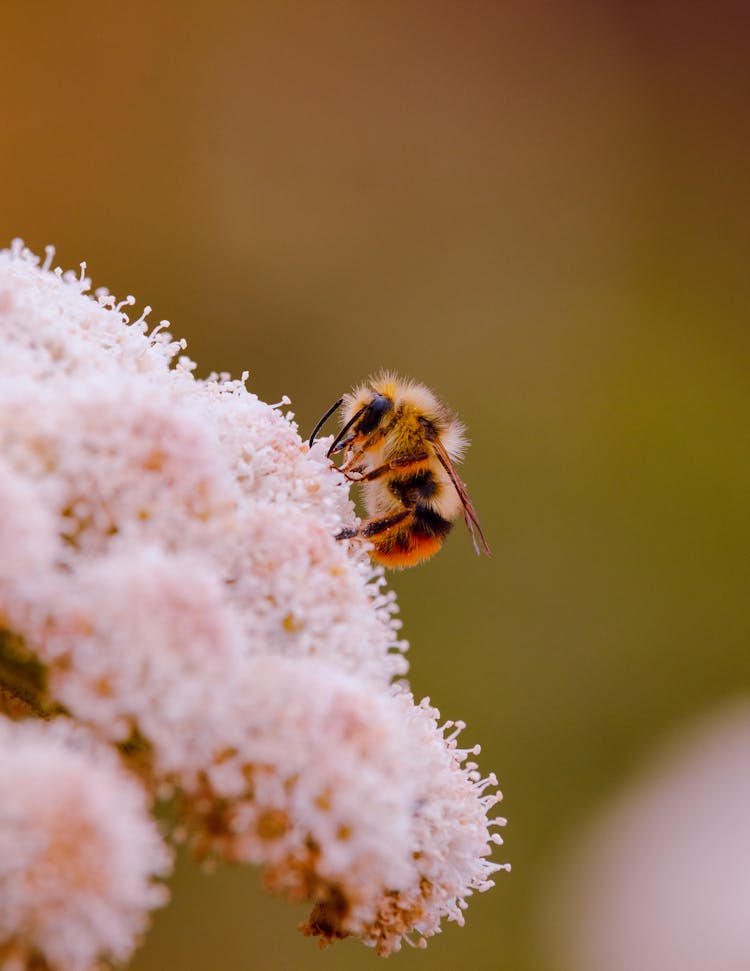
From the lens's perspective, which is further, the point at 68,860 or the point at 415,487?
the point at 415,487

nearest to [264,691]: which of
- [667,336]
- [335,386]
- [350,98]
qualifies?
[335,386]

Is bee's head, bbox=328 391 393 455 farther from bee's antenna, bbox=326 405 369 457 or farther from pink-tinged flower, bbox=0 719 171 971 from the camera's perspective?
pink-tinged flower, bbox=0 719 171 971

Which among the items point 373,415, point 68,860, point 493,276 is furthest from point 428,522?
point 493,276

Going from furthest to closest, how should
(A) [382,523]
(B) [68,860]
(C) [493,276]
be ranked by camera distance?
(C) [493,276] → (A) [382,523] → (B) [68,860]

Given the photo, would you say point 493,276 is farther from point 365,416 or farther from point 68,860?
point 68,860

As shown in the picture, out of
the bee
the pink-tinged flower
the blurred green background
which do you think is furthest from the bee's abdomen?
the blurred green background

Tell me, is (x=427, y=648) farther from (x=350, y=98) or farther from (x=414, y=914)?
(x=350, y=98)

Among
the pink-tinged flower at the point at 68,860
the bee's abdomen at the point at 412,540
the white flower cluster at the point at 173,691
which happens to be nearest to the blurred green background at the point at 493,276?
the bee's abdomen at the point at 412,540
